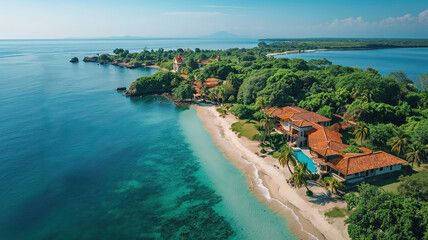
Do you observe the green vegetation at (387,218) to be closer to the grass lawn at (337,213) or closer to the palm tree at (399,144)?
the grass lawn at (337,213)

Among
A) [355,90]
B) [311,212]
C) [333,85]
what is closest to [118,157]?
[311,212]

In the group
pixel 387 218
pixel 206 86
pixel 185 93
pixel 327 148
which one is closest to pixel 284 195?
pixel 327 148

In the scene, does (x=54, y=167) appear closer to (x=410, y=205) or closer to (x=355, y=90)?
(x=410, y=205)

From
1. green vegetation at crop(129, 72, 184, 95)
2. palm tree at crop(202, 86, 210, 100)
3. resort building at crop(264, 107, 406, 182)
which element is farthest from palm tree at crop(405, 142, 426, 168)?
green vegetation at crop(129, 72, 184, 95)

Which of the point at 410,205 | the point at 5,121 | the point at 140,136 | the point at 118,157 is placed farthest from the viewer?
the point at 5,121

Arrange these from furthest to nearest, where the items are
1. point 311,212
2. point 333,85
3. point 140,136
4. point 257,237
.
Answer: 1. point 333,85
2. point 140,136
3. point 311,212
4. point 257,237

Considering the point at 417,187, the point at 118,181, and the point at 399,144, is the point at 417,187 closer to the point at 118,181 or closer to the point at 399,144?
the point at 399,144

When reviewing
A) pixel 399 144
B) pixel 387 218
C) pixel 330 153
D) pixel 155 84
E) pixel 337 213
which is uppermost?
pixel 155 84
